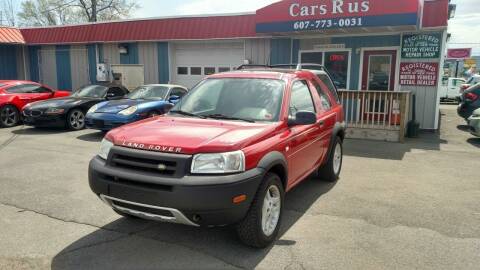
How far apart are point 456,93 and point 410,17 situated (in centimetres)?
1693

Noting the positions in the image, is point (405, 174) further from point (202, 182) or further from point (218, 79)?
point (202, 182)

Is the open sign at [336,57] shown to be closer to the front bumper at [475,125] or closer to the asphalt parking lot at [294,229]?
the front bumper at [475,125]

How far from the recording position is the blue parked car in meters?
9.70

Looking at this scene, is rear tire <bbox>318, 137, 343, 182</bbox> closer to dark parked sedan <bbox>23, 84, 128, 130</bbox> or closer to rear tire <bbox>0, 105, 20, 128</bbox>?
dark parked sedan <bbox>23, 84, 128, 130</bbox>

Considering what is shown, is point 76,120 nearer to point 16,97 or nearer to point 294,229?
point 16,97

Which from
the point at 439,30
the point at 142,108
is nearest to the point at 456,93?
the point at 439,30

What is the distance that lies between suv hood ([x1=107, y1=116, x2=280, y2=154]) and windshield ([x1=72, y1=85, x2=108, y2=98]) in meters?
8.66

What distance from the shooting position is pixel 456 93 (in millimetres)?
24266

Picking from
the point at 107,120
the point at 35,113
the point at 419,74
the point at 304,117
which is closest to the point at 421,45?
the point at 419,74

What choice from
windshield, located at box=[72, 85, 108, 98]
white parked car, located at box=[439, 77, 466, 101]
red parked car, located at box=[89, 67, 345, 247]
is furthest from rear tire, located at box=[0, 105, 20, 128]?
white parked car, located at box=[439, 77, 466, 101]

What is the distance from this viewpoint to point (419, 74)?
38.7 feet

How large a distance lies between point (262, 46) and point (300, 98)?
9624mm

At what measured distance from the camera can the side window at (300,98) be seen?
4.73m

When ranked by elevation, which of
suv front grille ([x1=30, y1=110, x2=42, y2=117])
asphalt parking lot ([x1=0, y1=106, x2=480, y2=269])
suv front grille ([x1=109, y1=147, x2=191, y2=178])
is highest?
suv front grille ([x1=109, y1=147, x2=191, y2=178])
